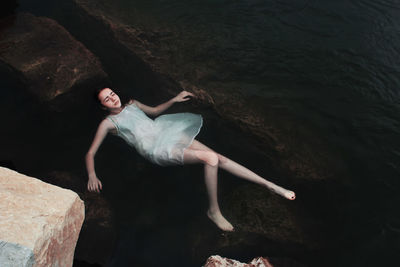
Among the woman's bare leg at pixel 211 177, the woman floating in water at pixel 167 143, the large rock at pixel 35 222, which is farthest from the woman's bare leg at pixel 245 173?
the large rock at pixel 35 222

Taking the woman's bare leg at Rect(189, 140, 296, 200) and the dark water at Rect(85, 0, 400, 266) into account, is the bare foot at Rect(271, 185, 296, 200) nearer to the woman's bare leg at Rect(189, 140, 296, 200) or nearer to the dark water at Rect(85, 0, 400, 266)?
the woman's bare leg at Rect(189, 140, 296, 200)

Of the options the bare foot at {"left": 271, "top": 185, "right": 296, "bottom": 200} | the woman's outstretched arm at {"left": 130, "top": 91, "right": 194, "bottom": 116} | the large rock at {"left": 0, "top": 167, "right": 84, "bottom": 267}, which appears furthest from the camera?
the woman's outstretched arm at {"left": 130, "top": 91, "right": 194, "bottom": 116}

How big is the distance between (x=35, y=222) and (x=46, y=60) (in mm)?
3770

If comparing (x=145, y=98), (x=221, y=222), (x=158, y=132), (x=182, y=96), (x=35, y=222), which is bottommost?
(x=221, y=222)

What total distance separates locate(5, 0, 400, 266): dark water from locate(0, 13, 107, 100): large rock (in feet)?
4.74

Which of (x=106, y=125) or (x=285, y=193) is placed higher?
(x=285, y=193)

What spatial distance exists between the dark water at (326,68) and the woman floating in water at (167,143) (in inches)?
31.3

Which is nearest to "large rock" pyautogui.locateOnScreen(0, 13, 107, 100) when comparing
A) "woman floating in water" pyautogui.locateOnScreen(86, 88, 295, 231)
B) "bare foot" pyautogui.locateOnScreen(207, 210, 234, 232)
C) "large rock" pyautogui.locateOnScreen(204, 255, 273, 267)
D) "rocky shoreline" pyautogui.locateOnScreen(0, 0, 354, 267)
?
"rocky shoreline" pyautogui.locateOnScreen(0, 0, 354, 267)

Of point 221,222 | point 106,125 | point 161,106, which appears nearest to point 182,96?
point 161,106

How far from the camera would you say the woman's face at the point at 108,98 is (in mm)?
4793

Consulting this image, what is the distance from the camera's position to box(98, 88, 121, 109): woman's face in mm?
4793

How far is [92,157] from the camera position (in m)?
4.62

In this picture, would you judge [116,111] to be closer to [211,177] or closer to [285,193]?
[211,177]

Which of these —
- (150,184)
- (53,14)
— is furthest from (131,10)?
(150,184)
